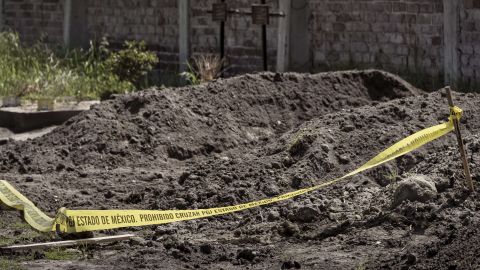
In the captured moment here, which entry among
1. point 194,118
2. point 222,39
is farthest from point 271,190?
point 222,39

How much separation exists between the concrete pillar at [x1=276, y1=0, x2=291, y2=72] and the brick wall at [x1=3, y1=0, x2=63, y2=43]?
6.15 metres

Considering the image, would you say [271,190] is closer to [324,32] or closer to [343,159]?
[343,159]

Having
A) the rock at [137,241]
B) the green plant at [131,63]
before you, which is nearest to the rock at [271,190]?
the rock at [137,241]

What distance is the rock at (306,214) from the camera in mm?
9742

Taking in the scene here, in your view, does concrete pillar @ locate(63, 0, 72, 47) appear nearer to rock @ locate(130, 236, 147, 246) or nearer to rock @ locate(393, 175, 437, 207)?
rock @ locate(130, 236, 147, 246)

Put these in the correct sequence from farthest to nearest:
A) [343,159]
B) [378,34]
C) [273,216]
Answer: [378,34] → [343,159] → [273,216]

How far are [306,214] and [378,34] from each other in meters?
8.99

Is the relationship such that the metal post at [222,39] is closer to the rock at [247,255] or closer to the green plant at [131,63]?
the green plant at [131,63]

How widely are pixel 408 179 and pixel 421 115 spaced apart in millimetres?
2902

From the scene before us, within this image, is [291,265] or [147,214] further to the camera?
[147,214]

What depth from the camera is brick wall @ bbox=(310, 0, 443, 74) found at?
1761 centimetres

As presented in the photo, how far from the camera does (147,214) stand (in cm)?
1023

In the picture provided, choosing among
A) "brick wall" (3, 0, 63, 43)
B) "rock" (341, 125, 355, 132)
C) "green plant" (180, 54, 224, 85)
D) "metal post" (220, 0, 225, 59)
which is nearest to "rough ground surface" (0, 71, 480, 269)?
"rock" (341, 125, 355, 132)

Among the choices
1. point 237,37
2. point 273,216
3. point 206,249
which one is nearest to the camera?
point 206,249
